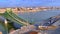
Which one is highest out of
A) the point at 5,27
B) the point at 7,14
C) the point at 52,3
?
the point at 52,3

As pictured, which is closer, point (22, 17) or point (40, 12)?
point (22, 17)

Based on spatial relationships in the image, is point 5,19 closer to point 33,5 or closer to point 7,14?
point 7,14

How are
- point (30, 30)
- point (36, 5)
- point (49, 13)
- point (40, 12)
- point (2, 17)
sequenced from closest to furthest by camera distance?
point (30, 30), point (36, 5), point (2, 17), point (49, 13), point (40, 12)

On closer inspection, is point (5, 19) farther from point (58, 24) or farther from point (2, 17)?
point (58, 24)

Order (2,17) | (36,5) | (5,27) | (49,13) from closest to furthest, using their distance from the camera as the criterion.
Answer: (36,5)
(5,27)
(2,17)
(49,13)

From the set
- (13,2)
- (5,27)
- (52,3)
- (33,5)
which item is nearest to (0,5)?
(13,2)

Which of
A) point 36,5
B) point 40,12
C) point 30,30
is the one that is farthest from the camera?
point 40,12

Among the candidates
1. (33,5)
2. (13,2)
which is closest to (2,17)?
(13,2)

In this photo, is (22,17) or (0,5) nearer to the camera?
(0,5)

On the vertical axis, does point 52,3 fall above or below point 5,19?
above

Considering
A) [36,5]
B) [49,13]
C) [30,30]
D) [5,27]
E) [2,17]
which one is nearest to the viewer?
[30,30]
